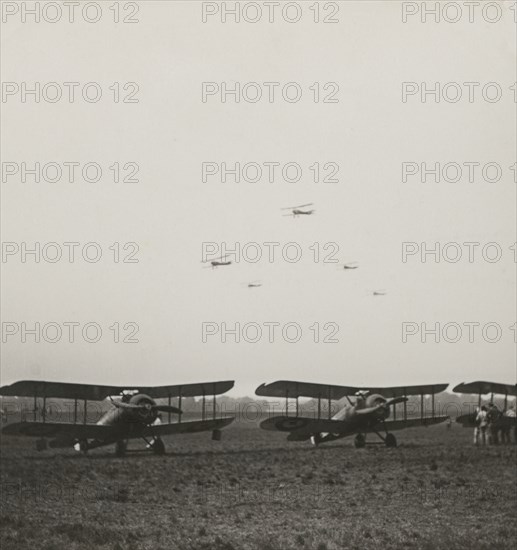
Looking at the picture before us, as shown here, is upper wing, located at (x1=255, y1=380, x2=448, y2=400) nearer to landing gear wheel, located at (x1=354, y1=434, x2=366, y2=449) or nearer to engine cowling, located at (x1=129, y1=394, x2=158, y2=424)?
landing gear wheel, located at (x1=354, y1=434, x2=366, y2=449)

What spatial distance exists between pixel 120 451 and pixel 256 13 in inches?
213

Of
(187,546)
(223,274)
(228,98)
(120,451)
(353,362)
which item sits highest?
(228,98)

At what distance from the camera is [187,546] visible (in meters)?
7.78

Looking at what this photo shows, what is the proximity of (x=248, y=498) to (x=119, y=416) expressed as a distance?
1.83 m

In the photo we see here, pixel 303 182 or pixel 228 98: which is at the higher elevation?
pixel 228 98

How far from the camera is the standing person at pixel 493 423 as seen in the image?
364 inches

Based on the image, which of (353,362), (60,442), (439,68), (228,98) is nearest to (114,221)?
(228,98)

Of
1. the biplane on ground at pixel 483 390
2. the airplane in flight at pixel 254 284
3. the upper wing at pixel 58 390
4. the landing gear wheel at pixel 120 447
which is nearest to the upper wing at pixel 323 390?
the biplane on ground at pixel 483 390

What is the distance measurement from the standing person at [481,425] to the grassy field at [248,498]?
0.29m

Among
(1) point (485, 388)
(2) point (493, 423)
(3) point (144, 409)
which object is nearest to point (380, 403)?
(1) point (485, 388)

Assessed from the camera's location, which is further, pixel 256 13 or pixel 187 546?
pixel 256 13

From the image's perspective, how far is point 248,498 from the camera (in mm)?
8516

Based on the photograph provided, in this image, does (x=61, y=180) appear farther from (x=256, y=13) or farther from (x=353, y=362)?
(x=353, y=362)

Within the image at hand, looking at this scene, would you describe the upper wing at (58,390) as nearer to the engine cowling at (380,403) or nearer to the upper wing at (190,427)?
the upper wing at (190,427)
